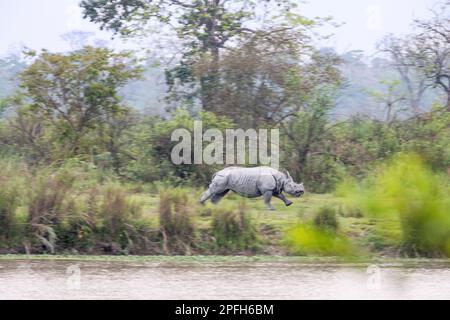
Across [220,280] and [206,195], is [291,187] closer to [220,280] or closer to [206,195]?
[206,195]

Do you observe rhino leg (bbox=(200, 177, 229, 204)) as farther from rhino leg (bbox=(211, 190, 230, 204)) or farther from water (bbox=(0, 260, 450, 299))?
water (bbox=(0, 260, 450, 299))

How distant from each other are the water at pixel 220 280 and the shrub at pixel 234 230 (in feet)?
3.31

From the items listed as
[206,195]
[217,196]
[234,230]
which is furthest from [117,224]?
[217,196]

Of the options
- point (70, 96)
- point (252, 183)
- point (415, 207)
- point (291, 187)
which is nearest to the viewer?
point (415, 207)

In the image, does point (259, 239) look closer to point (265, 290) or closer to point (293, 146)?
point (265, 290)

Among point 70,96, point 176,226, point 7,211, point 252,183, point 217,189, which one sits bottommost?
point 176,226

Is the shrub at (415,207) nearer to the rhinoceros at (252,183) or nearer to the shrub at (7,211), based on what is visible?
the rhinoceros at (252,183)

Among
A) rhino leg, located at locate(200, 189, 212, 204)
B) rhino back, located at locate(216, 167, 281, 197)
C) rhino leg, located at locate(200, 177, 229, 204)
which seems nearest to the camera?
rhino leg, located at locate(200, 189, 212, 204)

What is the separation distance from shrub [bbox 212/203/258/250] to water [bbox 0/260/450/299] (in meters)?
1.01

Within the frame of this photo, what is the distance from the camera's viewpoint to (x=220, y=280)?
12.3 meters

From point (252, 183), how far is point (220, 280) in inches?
191

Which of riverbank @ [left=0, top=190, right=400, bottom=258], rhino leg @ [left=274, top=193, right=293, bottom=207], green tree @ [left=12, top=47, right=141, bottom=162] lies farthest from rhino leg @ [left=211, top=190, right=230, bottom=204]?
green tree @ [left=12, top=47, right=141, bottom=162]
